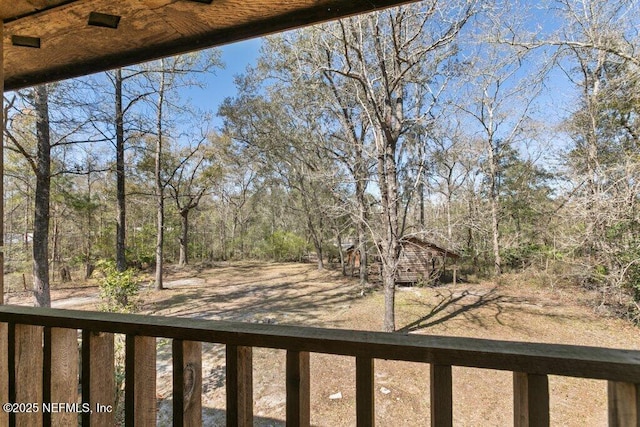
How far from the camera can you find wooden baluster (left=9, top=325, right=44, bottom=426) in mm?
938

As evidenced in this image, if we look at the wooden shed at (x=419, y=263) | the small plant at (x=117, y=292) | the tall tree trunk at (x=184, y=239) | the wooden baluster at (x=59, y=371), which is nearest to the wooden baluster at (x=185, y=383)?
the wooden baluster at (x=59, y=371)

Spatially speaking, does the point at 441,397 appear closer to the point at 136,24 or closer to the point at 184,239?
the point at 136,24

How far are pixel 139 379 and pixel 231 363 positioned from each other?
303 millimetres

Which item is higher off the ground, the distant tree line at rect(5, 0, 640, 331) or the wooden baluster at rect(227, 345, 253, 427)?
the distant tree line at rect(5, 0, 640, 331)

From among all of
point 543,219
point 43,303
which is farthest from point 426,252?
point 43,303

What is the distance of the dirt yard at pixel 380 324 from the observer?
154 inches

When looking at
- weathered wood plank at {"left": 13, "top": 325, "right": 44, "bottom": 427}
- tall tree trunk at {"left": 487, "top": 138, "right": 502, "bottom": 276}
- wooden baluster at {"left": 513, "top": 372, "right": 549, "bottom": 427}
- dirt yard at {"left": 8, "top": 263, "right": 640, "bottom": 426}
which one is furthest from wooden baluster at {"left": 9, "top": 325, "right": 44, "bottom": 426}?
tall tree trunk at {"left": 487, "top": 138, "right": 502, "bottom": 276}

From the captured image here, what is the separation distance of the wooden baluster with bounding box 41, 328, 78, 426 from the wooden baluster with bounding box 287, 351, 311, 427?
724 mm

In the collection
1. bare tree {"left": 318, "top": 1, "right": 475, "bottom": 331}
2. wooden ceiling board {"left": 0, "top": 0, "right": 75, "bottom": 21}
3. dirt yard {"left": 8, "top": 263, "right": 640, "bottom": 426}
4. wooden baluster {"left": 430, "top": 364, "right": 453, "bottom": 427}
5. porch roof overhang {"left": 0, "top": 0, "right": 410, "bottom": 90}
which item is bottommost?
dirt yard {"left": 8, "top": 263, "right": 640, "bottom": 426}

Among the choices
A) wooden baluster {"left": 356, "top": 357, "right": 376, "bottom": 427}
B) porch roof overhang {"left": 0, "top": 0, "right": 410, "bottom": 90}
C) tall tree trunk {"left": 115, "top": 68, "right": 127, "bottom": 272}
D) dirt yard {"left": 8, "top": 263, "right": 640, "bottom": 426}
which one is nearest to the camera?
wooden baluster {"left": 356, "top": 357, "right": 376, "bottom": 427}

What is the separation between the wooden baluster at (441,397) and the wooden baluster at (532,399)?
12 centimetres

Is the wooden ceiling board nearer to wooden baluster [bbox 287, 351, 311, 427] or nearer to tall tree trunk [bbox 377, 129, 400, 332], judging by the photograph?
wooden baluster [bbox 287, 351, 311, 427]

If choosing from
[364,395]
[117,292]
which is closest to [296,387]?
→ [364,395]

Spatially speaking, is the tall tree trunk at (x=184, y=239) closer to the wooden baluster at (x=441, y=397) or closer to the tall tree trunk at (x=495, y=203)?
the tall tree trunk at (x=495, y=203)
